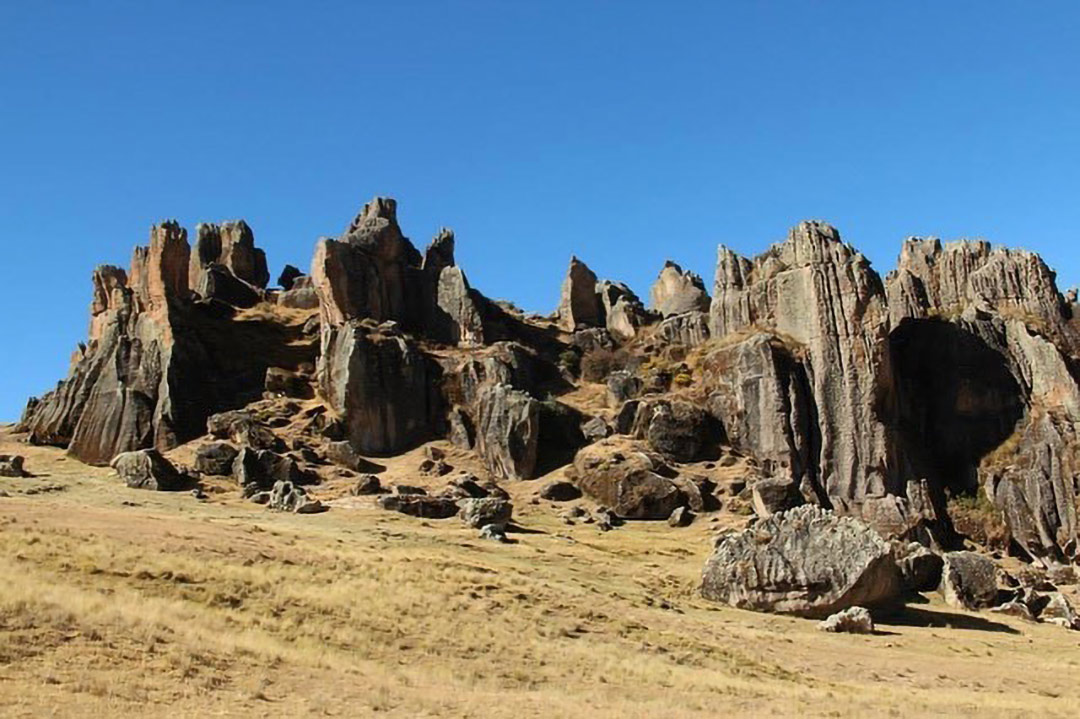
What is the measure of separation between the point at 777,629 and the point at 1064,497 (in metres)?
33.5

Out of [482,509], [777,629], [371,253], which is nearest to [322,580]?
[777,629]

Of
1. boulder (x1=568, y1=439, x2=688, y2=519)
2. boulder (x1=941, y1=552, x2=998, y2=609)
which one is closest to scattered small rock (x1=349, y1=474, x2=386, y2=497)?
boulder (x1=568, y1=439, x2=688, y2=519)

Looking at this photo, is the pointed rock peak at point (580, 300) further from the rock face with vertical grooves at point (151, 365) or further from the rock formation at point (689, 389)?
the rock face with vertical grooves at point (151, 365)

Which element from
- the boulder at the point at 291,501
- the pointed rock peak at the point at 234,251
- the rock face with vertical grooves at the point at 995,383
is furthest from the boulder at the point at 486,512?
the pointed rock peak at the point at 234,251

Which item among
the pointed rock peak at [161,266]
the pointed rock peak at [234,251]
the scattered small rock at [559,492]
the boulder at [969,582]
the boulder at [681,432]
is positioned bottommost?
the boulder at [969,582]

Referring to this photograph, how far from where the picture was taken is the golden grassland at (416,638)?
22625 millimetres

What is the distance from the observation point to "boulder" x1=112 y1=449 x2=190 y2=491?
59.9 meters

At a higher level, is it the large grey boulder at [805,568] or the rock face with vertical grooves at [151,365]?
the rock face with vertical grooves at [151,365]

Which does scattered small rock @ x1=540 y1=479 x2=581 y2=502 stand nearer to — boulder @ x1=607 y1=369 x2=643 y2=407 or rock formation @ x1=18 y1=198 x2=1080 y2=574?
rock formation @ x1=18 y1=198 x2=1080 y2=574

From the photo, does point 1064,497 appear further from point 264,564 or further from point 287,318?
point 287,318

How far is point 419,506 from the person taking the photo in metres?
58.0

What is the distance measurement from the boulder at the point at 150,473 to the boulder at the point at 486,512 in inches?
701

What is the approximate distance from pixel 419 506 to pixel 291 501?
7.07m

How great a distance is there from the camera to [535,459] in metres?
69.9
